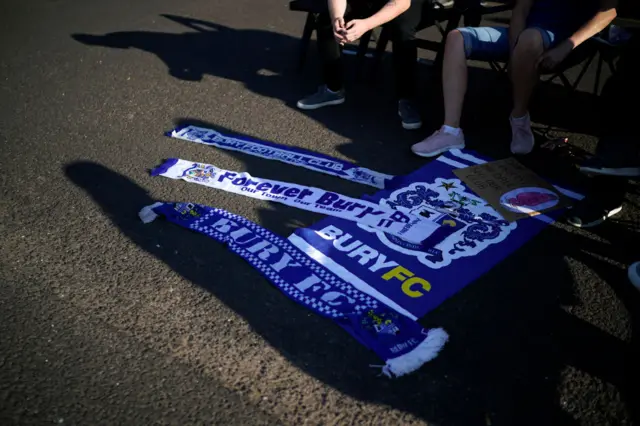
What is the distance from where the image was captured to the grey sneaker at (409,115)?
3.54 metres

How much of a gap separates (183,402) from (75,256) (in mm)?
1030

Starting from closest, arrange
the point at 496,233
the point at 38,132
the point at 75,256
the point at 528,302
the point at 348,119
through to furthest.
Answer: the point at 528,302 < the point at 75,256 < the point at 496,233 < the point at 38,132 < the point at 348,119

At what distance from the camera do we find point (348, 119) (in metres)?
3.69

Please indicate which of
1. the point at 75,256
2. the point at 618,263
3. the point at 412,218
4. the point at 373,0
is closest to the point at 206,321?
the point at 75,256

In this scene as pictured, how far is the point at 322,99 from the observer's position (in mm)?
3830

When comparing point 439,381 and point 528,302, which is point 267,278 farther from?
point 528,302

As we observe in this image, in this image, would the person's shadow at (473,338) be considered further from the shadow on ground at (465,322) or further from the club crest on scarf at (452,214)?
the club crest on scarf at (452,214)

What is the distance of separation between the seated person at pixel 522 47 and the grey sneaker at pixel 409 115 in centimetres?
33

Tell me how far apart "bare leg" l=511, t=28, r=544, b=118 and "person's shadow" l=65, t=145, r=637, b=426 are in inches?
41.8

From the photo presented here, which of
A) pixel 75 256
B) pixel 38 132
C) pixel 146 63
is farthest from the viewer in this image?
pixel 146 63

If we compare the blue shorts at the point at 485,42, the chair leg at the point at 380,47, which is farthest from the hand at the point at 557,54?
the chair leg at the point at 380,47

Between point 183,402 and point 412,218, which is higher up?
point 412,218

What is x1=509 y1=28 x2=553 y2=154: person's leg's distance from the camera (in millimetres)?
2945

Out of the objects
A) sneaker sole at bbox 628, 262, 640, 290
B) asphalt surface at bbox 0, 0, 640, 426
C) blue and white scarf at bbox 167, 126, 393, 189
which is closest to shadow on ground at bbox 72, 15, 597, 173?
asphalt surface at bbox 0, 0, 640, 426
